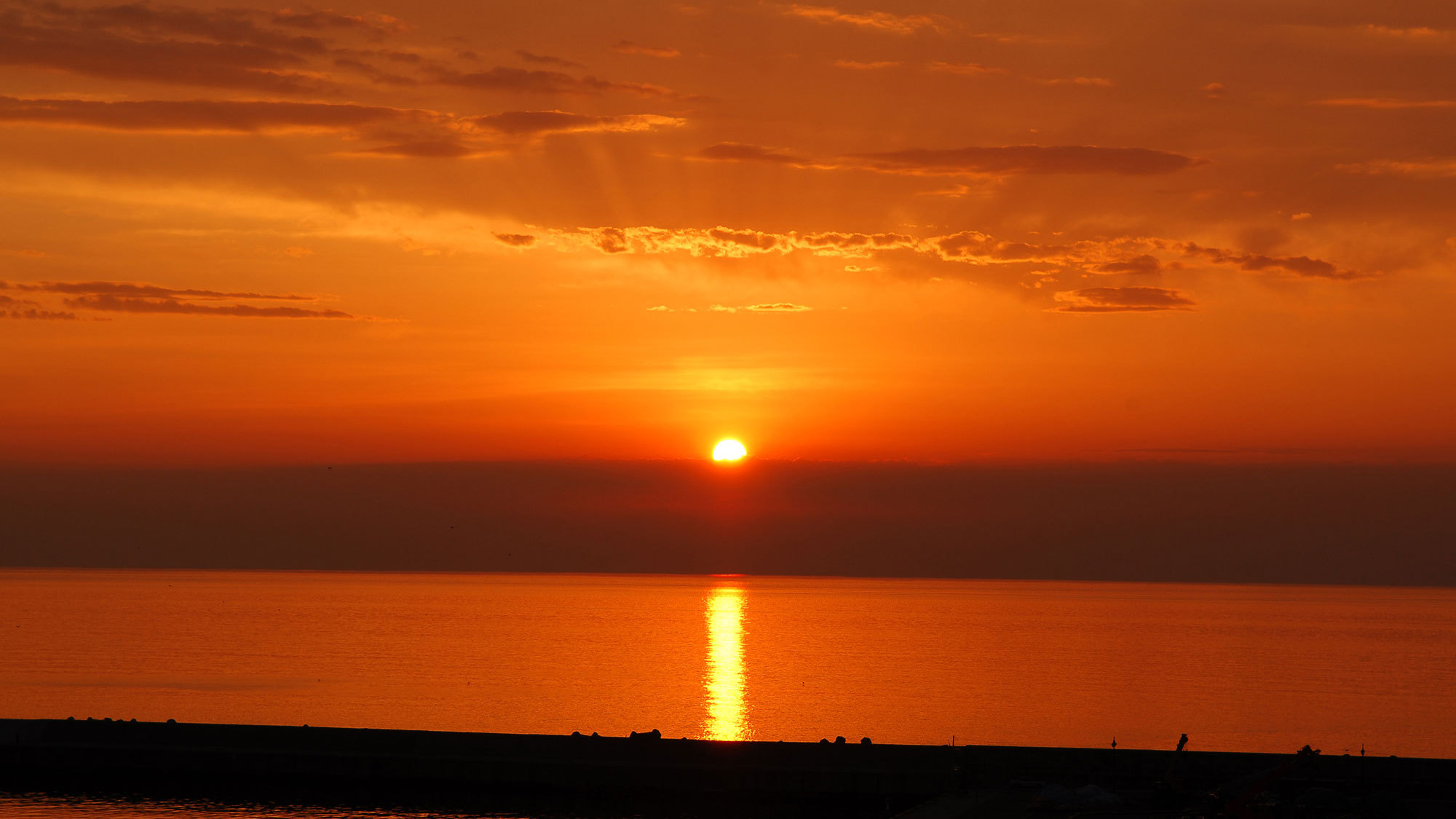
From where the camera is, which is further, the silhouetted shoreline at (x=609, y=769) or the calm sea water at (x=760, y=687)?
the calm sea water at (x=760, y=687)

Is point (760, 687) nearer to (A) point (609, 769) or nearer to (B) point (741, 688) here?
(B) point (741, 688)

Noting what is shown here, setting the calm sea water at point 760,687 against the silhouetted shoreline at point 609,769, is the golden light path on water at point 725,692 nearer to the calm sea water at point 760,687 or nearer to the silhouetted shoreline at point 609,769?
the calm sea water at point 760,687

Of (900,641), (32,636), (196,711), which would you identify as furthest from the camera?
(900,641)

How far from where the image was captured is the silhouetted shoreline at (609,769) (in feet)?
152

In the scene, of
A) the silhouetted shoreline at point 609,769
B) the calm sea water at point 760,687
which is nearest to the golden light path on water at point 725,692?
the calm sea water at point 760,687

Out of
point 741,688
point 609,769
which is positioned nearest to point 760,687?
point 741,688

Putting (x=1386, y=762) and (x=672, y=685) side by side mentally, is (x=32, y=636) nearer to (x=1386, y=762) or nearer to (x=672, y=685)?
(x=672, y=685)

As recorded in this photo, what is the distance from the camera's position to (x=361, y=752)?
173ft

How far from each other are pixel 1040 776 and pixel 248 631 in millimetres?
142848

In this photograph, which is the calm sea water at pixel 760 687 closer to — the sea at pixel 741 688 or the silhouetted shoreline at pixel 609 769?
the sea at pixel 741 688

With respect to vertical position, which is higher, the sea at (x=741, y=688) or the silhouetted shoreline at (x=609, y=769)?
the sea at (x=741, y=688)

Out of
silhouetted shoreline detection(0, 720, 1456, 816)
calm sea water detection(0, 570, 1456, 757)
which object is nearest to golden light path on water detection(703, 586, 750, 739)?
calm sea water detection(0, 570, 1456, 757)

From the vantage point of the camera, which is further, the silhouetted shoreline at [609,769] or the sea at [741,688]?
the sea at [741,688]

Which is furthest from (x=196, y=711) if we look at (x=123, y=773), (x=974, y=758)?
(x=974, y=758)
